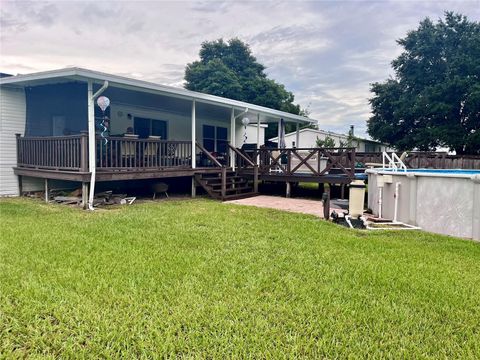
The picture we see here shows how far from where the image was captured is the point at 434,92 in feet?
73.9

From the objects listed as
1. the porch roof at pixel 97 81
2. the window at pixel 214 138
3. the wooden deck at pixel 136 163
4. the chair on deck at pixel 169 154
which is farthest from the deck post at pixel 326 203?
the window at pixel 214 138

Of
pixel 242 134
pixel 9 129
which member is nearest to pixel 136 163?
pixel 9 129

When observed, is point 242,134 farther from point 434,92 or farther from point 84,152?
point 434,92

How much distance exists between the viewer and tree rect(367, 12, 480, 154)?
2167 cm

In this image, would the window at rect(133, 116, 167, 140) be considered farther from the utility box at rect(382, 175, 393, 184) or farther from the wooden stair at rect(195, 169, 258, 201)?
the utility box at rect(382, 175, 393, 184)

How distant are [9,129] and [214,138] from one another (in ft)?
25.1

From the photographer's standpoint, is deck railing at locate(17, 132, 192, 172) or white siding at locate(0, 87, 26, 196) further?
white siding at locate(0, 87, 26, 196)

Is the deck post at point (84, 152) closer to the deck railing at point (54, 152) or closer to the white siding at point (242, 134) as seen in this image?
the deck railing at point (54, 152)

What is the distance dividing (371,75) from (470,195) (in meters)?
23.2

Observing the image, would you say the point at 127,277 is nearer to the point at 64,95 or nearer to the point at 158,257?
the point at 158,257

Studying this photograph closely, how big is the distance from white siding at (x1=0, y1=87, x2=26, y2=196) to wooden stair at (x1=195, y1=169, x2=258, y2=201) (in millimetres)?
5025

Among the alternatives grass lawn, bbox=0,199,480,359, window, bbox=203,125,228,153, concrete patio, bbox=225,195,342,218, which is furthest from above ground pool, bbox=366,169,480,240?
window, bbox=203,125,228,153

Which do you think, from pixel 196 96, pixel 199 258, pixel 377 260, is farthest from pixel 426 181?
pixel 196 96

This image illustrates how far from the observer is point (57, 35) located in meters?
9.99
